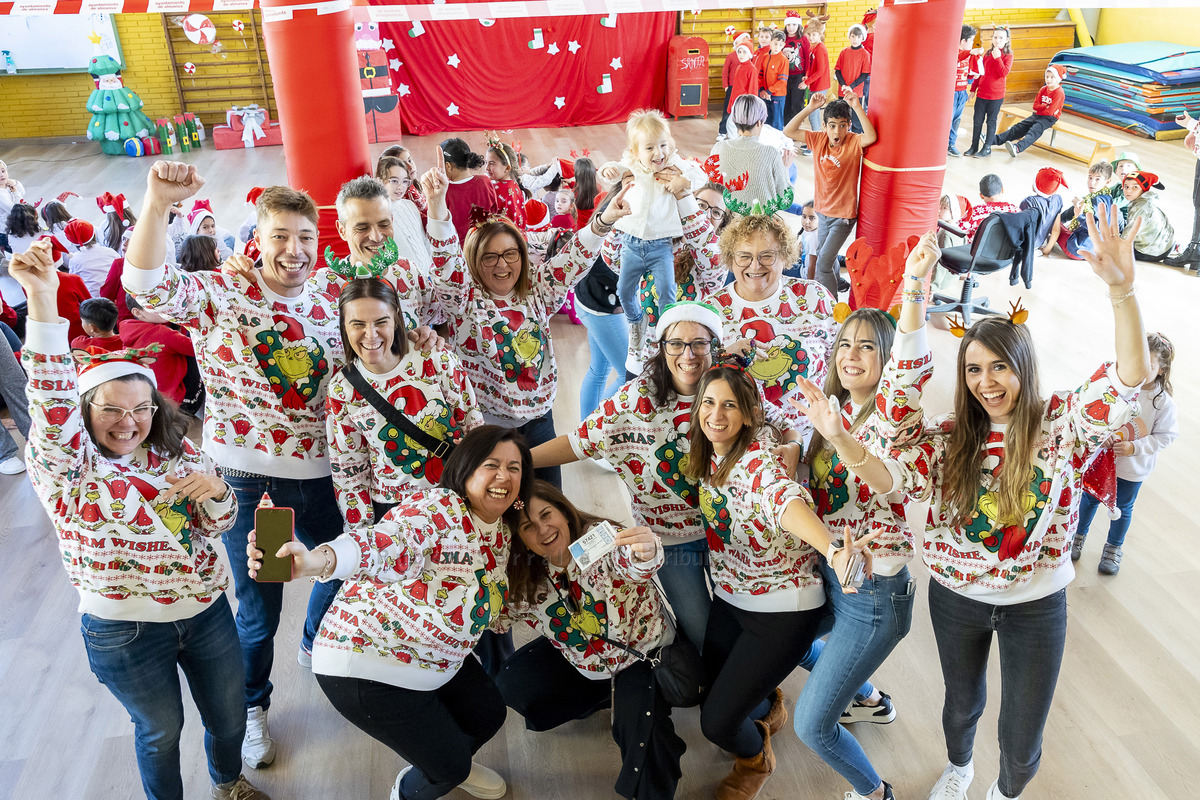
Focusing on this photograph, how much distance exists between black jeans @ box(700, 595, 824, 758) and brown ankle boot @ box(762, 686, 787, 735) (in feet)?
0.70

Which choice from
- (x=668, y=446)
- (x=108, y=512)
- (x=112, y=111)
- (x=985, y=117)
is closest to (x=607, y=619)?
(x=668, y=446)

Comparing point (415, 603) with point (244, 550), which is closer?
point (415, 603)

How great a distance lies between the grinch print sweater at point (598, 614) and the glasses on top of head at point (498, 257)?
1.13 metres

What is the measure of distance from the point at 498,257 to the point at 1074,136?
10.2 meters

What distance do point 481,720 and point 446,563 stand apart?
570 mm

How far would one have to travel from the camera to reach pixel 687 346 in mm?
2654

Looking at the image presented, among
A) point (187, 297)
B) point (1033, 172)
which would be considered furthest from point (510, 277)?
point (1033, 172)

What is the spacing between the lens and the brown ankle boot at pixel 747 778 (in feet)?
8.82

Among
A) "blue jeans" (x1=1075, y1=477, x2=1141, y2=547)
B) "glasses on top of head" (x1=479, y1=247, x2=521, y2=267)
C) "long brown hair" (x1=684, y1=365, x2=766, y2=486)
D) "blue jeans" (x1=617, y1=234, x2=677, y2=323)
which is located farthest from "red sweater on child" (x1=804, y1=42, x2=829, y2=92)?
"long brown hair" (x1=684, y1=365, x2=766, y2=486)

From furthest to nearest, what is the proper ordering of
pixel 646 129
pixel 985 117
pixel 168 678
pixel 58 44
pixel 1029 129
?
pixel 58 44, pixel 985 117, pixel 1029 129, pixel 646 129, pixel 168 678

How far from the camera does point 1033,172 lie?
385 inches

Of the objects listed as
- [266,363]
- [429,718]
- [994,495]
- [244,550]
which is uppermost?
[266,363]

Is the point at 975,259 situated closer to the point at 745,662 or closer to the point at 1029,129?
the point at 745,662

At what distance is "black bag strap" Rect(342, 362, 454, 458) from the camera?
2.58 m
